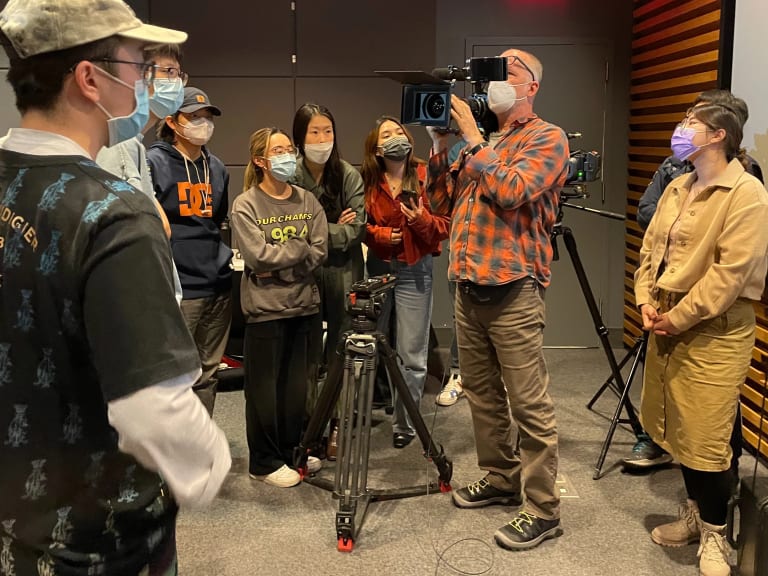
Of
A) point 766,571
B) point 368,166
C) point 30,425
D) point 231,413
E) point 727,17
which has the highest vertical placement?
point 727,17

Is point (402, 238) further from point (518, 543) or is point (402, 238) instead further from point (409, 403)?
point (518, 543)

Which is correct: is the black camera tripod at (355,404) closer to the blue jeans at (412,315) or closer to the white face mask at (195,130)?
the blue jeans at (412,315)

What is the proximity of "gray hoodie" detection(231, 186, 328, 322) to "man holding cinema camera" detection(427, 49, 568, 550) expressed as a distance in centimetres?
58

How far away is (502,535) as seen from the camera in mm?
2629

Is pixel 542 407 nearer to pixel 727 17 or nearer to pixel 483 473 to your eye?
pixel 483 473

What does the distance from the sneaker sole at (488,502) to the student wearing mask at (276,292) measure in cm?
70

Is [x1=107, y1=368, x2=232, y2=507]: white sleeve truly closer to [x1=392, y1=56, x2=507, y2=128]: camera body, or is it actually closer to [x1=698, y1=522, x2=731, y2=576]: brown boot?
[x1=392, y1=56, x2=507, y2=128]: camera body

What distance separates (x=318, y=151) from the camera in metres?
3.23

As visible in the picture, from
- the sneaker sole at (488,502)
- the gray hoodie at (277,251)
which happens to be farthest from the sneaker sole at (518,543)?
the gray hoodie at (277,251)

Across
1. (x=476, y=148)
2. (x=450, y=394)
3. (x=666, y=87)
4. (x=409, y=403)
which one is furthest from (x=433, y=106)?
(x=666, y=87)

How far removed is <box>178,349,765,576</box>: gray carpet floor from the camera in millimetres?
2520

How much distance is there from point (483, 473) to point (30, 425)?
2.52m

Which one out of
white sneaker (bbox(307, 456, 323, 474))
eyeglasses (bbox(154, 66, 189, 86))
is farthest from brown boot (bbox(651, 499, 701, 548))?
eyeglasses (bbox(154, 66, 189, 86))

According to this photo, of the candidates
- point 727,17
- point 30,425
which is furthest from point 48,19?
point 727,17
